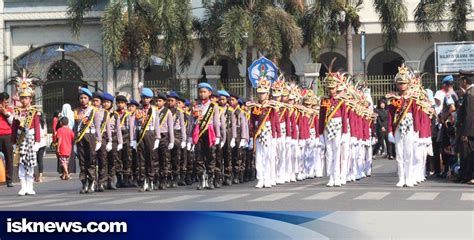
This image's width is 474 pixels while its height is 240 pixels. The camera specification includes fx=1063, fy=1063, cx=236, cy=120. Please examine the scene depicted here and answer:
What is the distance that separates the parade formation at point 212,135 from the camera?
19797mm

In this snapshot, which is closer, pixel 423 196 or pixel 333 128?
pixel 423 196

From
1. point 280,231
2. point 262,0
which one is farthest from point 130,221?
point 262,0

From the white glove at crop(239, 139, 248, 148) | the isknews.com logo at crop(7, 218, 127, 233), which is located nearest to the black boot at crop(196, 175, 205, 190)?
the white glove at crop(239, 139, 248, 148)

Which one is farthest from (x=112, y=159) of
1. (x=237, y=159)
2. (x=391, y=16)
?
(x=391, y=16)

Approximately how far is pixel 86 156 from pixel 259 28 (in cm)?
1819

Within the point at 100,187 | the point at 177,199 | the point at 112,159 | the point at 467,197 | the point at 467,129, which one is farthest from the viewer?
the point at 112,159

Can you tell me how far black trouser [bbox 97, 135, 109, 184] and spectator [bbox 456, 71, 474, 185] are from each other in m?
6.83

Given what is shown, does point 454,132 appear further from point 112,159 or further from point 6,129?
point 6,129

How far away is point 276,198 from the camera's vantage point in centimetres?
1681

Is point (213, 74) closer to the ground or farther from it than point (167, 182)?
farther from it

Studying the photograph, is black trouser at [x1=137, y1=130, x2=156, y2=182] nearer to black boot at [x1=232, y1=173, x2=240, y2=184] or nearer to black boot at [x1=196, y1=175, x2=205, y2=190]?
black boot at [x1=196, y1=175, x2=205, y2=190]

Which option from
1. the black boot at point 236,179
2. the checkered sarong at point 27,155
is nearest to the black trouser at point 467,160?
the black boot at point 236,179

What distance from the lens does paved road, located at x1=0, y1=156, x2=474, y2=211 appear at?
1517 cm

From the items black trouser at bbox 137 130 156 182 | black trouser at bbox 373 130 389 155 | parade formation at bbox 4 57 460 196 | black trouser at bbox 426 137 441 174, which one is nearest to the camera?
parade formation at bbox 4 57 460 196
